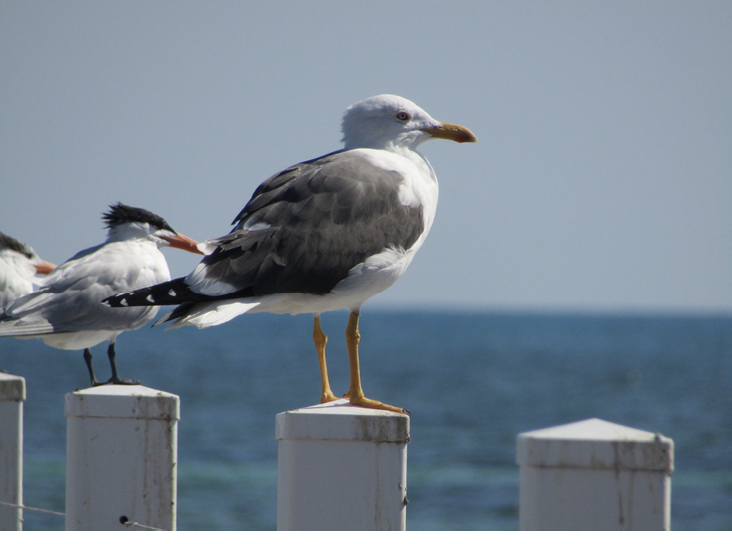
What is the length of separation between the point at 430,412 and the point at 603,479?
30044 mm

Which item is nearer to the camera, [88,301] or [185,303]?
[185,303]

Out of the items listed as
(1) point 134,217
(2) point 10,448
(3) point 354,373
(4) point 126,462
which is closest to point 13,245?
(1) point 134,217

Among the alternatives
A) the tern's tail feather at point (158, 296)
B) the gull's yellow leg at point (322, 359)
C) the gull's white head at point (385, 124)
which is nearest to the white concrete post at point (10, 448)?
the tern's tail feather at point (158, 296)

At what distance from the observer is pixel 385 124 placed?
13.6ft

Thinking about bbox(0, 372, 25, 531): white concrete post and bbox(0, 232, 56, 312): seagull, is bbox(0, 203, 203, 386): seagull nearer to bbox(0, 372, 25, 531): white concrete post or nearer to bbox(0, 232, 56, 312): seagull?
bbox(0, 232, 56, 312): seagull

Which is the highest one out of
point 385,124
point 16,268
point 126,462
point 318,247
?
point 385,124

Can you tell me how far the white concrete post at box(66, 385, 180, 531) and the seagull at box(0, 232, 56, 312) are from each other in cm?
434

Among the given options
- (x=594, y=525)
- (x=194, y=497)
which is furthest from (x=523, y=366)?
(x=594, y=525)

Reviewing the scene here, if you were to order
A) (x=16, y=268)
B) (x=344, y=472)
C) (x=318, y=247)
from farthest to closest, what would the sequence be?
(x=16, y=268) → (x=318, y=247) → (x=344, y=472)

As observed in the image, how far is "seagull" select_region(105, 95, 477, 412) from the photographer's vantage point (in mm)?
3244

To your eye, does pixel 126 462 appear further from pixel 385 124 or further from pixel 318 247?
pixel 385 124

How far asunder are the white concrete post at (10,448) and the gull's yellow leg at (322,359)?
1.35 meters

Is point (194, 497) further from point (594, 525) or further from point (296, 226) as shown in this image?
point (594, 525)
